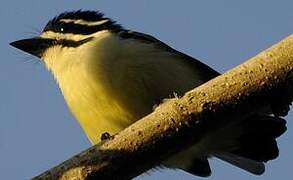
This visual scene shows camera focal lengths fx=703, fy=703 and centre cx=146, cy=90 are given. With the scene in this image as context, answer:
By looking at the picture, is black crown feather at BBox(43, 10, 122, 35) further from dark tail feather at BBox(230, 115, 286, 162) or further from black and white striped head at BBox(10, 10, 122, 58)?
dark tail feather at BBox(230, 115, 286, 162)

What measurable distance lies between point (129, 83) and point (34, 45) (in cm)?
123

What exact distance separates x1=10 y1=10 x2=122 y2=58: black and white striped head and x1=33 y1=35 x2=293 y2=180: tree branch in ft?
7.69

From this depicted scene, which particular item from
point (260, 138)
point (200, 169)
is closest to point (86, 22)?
point (200, 169)

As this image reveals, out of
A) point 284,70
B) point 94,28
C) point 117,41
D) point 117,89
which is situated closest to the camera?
point 284,70

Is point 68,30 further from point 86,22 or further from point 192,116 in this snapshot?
point 192,116

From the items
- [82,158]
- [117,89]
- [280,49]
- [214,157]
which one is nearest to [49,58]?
[117,89]

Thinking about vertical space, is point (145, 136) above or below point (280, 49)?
below

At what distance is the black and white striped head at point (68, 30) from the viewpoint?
5578mm

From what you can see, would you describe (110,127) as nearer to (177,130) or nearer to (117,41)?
(117,41)

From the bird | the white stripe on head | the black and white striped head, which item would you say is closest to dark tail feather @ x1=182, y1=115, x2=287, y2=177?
the bird

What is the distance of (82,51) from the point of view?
5246mm

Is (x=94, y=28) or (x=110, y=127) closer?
(x=110, y=127)

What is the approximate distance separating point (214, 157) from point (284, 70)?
2698mm

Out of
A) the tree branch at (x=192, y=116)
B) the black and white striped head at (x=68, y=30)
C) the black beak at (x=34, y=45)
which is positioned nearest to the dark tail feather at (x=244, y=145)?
the black and white striped head at (x=68, y=30)
